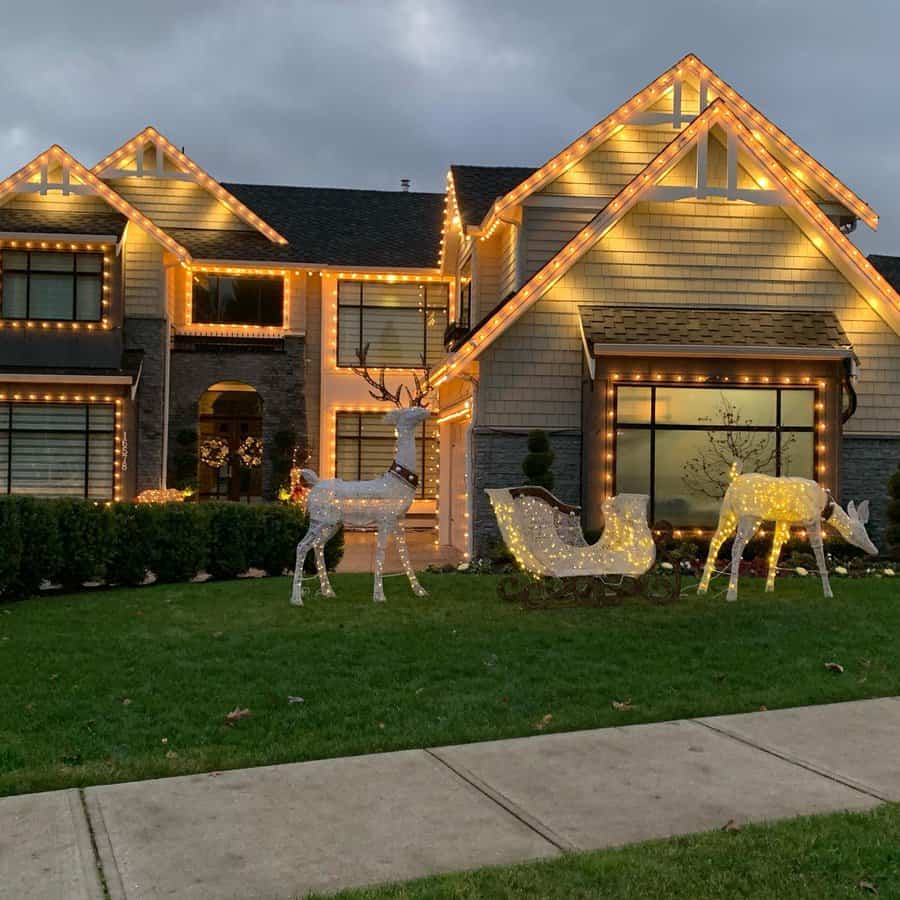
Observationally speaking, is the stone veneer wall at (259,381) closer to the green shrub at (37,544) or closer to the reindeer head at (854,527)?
the green shrub at (37,544)

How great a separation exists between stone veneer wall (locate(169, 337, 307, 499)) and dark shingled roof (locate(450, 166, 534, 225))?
6.26 metres

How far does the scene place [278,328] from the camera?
24766mm

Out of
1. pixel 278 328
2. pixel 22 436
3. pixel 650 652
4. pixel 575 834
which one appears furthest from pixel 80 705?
pixel 278 328

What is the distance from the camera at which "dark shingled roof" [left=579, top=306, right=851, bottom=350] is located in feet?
50.7

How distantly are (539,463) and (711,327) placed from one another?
3.53 m

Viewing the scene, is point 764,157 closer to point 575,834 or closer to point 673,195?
point 673,195

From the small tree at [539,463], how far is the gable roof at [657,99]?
14.5ft

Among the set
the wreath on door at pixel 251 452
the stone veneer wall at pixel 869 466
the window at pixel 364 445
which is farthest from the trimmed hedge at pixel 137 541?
the window at pixel 364 445

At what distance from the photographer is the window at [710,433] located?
1603 cm

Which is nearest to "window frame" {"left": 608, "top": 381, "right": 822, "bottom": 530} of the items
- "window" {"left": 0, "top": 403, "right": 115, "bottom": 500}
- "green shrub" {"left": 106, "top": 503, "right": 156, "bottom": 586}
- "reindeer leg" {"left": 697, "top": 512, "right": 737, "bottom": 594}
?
"reindeer leg" {"left": 697, "top": 512, "right": 737, "bottom": 594}

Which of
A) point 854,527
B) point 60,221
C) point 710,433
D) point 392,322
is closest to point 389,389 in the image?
A: point 392,322

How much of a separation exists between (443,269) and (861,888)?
70.8 ft

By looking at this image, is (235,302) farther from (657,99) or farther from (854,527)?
(854,527)

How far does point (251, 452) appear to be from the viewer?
24891mm
